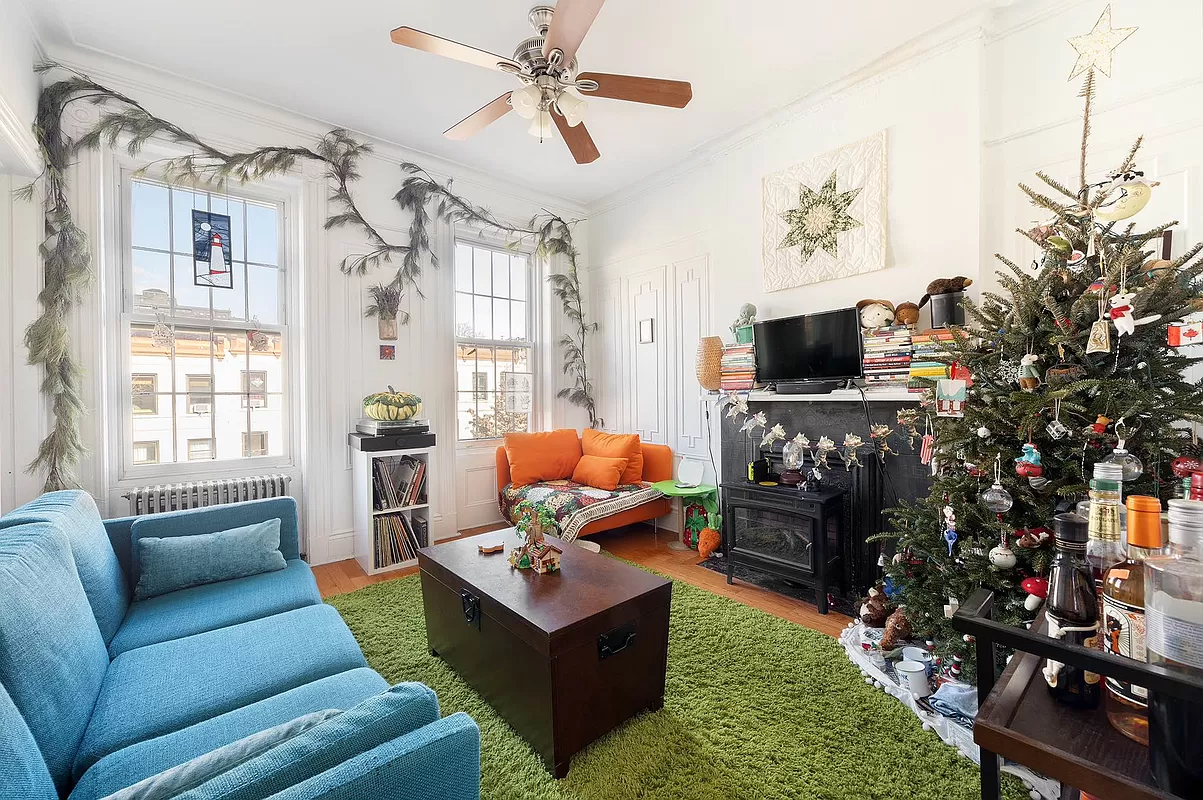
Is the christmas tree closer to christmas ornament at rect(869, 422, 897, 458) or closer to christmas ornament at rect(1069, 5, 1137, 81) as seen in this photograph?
christmas ornament at rect(1069, 5, 1137, 81)

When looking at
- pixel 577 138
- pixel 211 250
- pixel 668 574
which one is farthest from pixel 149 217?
pixel 668 574

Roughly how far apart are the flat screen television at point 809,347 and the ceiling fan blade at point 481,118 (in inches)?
77.9

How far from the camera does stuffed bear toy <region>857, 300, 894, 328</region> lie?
279cm

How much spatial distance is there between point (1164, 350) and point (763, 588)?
7.05ft

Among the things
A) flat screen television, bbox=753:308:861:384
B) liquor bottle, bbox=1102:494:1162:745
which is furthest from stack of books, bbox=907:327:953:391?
liquor bottle, bbox=1102:494:1162:745

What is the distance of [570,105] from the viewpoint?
2.24m

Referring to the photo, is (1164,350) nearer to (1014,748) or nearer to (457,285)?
(1014,748)

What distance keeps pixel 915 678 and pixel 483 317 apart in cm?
391

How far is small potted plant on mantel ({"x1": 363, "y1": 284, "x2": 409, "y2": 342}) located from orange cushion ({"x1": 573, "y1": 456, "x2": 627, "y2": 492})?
182 cm

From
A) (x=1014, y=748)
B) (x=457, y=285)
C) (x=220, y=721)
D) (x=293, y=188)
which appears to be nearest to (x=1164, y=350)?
(x=1014, y=748)

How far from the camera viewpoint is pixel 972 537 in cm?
184

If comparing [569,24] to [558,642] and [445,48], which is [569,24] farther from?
[558,642]

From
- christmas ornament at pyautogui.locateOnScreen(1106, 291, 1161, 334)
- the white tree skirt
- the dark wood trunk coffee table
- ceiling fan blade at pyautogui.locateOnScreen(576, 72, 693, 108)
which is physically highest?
ceiling fan blade at pyautogui.locateOnScreen(576, 72, 693, 108)

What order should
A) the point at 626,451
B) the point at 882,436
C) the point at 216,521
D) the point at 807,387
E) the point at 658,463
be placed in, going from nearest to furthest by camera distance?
the point at 216,521, the point at 882,436, the point at 807,387, the point at 626,451, the point at 658,463
